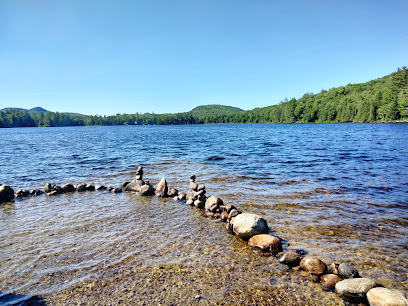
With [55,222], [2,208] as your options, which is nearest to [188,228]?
[55,222]

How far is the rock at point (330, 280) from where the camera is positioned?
548 centimetres

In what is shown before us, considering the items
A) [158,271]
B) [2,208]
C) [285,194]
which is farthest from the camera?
[285,194]

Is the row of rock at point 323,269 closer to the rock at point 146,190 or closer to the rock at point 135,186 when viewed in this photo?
the rock at point 146,190

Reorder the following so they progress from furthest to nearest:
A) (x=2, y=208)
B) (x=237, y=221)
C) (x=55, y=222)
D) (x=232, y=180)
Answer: (x=232, y=180), (x=2, y=208), (x=55, y=222), (x=237, y=221)

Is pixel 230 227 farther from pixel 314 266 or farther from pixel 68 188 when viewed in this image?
pixel 68 188

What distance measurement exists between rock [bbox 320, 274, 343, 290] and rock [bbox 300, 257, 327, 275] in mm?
180

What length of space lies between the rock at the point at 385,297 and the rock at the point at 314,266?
1.11 meters

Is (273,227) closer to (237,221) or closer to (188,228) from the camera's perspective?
(237,221)

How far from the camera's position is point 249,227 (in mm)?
7980

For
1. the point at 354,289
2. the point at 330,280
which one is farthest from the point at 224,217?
the point at 354,289

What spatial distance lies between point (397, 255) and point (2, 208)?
50.1 ft

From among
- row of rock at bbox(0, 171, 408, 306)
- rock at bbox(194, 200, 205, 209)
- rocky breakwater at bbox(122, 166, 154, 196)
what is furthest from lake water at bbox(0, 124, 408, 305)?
rock at bbox(194, 200, 205, 209)

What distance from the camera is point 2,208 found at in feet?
37.0

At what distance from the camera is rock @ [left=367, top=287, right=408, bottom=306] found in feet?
14.9
